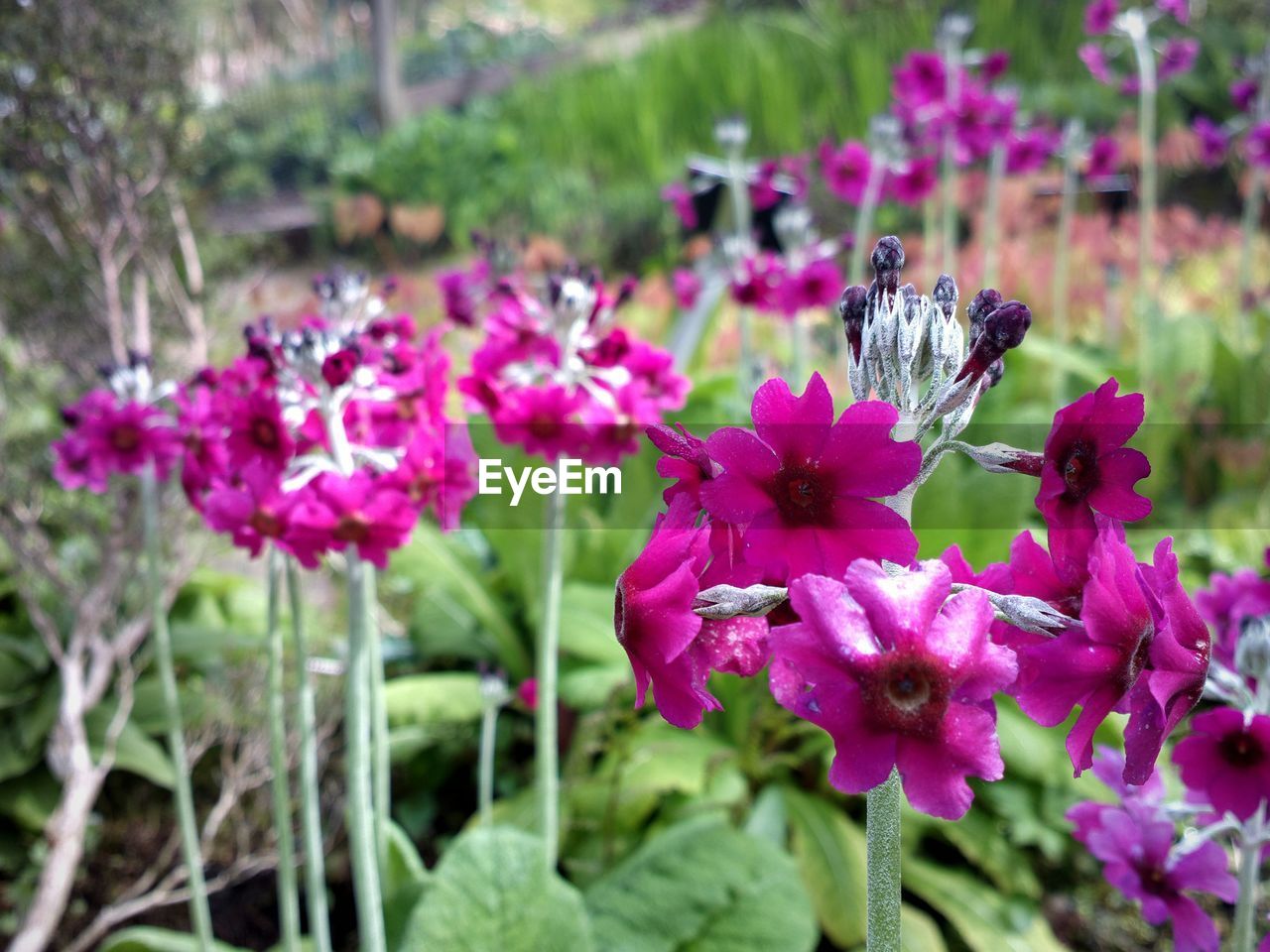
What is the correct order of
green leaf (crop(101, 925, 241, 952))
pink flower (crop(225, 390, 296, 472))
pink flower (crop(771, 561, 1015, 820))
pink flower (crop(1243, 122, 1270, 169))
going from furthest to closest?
pink flower (crop(1243, 122, 1270, 169)) → green leaf (crop(101, 925, 241, 952)) → pink flower (crop(225, 390, 296, 472)) → pink flower (crop(771, 561, 1015, 820))

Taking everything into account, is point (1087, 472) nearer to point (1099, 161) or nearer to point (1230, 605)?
point (1230, 605)

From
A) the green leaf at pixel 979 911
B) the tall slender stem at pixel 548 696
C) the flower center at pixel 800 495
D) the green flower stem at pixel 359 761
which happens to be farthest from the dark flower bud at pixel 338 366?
the green leaf at pixel 979 911

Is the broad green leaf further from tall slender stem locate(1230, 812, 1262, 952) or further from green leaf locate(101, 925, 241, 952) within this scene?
green leaf locate(101, 925, 241, 952)

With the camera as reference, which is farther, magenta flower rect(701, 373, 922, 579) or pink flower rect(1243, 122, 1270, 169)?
pink flower rect(1243, 122, 1270, 169)

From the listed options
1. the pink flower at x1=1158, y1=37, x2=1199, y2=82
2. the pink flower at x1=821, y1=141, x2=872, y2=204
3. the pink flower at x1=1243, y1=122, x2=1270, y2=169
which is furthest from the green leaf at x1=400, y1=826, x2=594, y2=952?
the pink flower at x1=1158, y1=37, x2=1199, y2=82

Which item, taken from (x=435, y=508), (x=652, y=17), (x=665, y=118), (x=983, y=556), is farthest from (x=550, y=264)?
(x=652, y=17)

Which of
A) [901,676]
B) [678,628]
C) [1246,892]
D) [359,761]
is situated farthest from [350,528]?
[1246,892]

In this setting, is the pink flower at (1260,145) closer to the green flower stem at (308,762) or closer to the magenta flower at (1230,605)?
the magenta flower at (1230,605)
